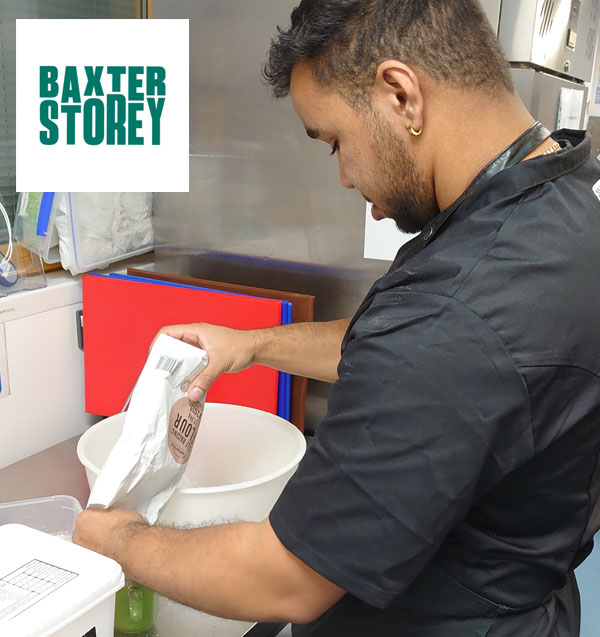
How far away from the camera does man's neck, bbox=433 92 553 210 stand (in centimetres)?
71

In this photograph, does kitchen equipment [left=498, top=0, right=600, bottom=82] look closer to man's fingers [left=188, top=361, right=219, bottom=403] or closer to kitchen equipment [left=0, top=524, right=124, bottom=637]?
man's fingers [left=188, top=361, right=219, bottom=403]

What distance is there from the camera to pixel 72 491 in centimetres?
125

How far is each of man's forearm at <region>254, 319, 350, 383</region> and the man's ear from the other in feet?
1.75

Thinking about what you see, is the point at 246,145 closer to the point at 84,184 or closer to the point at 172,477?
the point at 84,184

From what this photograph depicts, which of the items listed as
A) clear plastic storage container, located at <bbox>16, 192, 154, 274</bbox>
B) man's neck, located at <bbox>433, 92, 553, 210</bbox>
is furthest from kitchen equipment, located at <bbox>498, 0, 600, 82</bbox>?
clear plastic storage container, located at <bbox>16, 192, 154, 274</bbox>

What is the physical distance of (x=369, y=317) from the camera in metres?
0.65

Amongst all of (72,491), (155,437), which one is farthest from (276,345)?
(72,491)

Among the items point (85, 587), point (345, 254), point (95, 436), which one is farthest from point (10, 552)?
point (345, 254)

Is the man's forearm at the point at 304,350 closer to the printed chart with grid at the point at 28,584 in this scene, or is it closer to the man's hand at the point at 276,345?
the man's hand at the point at 276,345

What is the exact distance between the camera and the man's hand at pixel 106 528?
2.64 feet

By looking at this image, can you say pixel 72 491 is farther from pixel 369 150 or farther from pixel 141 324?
pixel 369 150

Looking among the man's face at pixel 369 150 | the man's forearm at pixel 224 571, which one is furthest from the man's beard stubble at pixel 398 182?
the man's forearm at pixel 224 571

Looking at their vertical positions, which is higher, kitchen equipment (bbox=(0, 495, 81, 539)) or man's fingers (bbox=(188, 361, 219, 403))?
man's fingers (bbox=(188, 361, 219, 403))

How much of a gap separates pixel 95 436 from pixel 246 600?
598mm
